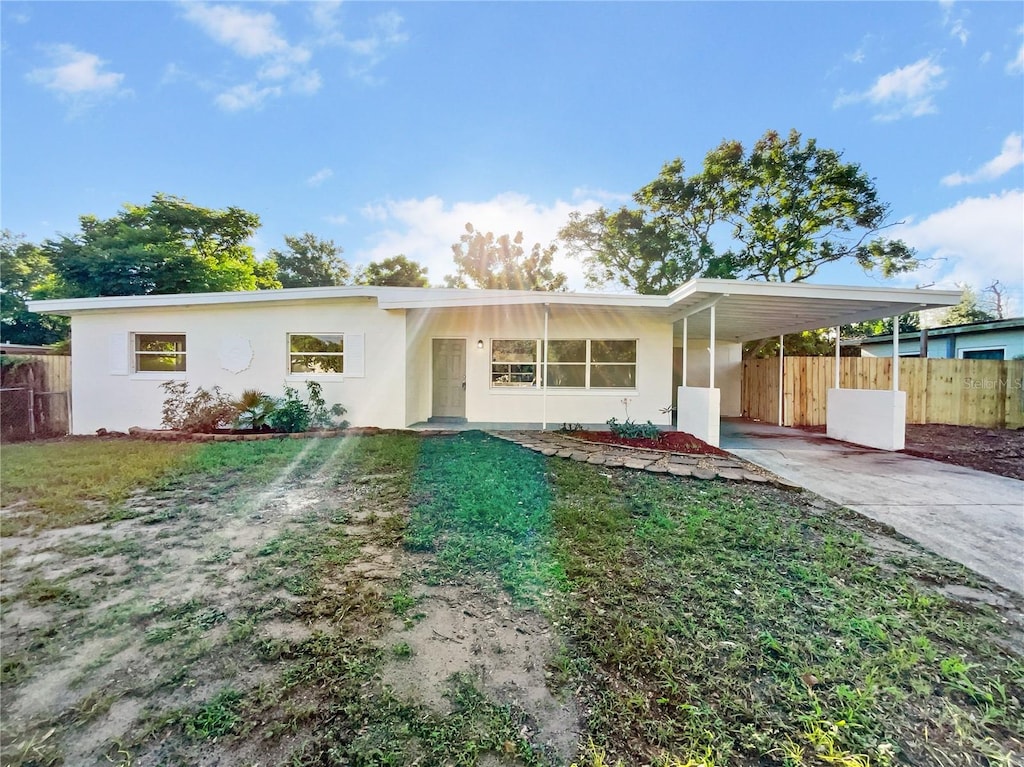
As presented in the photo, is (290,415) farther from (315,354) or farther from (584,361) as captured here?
(584,361)

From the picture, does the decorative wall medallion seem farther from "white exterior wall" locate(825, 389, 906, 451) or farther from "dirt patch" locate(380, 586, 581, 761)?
"white exterior wall" locate(825, 389, 906, 451)

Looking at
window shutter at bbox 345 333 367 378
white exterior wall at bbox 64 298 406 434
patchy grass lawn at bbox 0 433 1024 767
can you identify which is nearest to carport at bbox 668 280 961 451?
patchy grass lawn at bbox 0 433 1024 767

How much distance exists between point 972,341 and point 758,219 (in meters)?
7.56

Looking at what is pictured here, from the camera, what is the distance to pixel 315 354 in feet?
29.7

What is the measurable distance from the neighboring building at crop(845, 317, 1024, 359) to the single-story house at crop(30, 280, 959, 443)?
744cm

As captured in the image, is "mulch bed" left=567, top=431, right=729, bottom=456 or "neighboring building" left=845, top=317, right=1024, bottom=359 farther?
"neighboring building" left=845, top=317, right=1024, bottom=359

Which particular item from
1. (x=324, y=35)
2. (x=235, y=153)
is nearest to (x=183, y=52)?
(x=324, y=35)

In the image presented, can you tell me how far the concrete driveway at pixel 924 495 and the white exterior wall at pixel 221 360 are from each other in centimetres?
678

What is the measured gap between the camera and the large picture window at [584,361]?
9578mm

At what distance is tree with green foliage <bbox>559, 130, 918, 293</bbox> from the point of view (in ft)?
49.4

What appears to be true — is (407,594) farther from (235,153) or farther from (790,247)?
(790,247)

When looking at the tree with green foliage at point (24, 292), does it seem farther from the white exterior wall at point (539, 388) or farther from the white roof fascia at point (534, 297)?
the white exterior wall at point (539, 388)

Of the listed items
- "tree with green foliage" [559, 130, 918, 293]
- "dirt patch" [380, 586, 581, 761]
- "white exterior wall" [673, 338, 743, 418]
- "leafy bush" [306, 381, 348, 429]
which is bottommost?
"dirt patch" [380, 586, 581, 761]

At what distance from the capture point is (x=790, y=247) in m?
15.6
